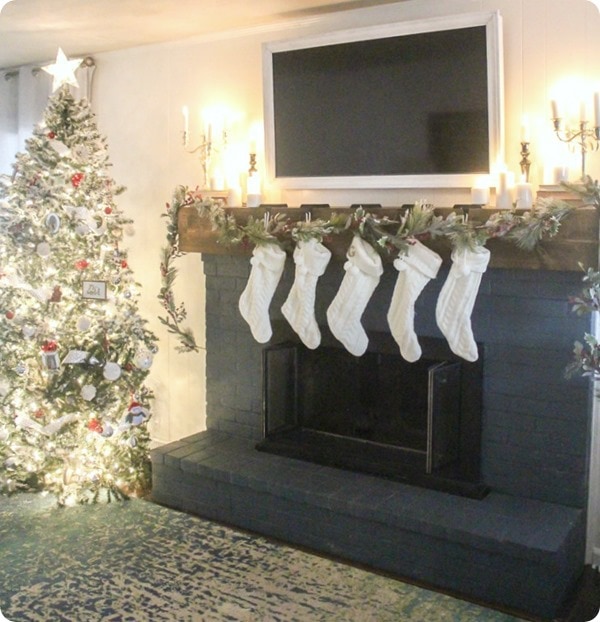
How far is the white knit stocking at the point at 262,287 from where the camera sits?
10.8 feet

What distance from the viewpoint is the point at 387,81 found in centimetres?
317

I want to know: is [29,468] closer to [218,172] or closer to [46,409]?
[46,409]

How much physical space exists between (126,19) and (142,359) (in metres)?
1.50

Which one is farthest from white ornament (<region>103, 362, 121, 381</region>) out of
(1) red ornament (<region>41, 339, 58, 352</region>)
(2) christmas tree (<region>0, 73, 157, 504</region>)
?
(1) red ornament (<region>41, 339, 58, 352</region>)

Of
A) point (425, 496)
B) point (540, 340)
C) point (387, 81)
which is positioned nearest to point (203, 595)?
point (425, 496)

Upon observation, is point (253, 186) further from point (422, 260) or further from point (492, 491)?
point (492, 491)

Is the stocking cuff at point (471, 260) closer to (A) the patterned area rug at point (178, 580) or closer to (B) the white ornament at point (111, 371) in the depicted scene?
(A) the patterned area rug at point (178, 580)

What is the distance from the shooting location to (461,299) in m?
2.88

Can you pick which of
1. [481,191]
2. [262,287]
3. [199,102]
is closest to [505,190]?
[481,191]

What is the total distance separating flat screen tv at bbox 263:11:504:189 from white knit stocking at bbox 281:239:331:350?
0.36 meters

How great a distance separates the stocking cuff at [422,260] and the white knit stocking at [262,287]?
0.57 m

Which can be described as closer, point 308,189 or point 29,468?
point 308,189

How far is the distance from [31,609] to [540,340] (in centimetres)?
203

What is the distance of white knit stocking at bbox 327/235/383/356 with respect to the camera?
3.05 meters
